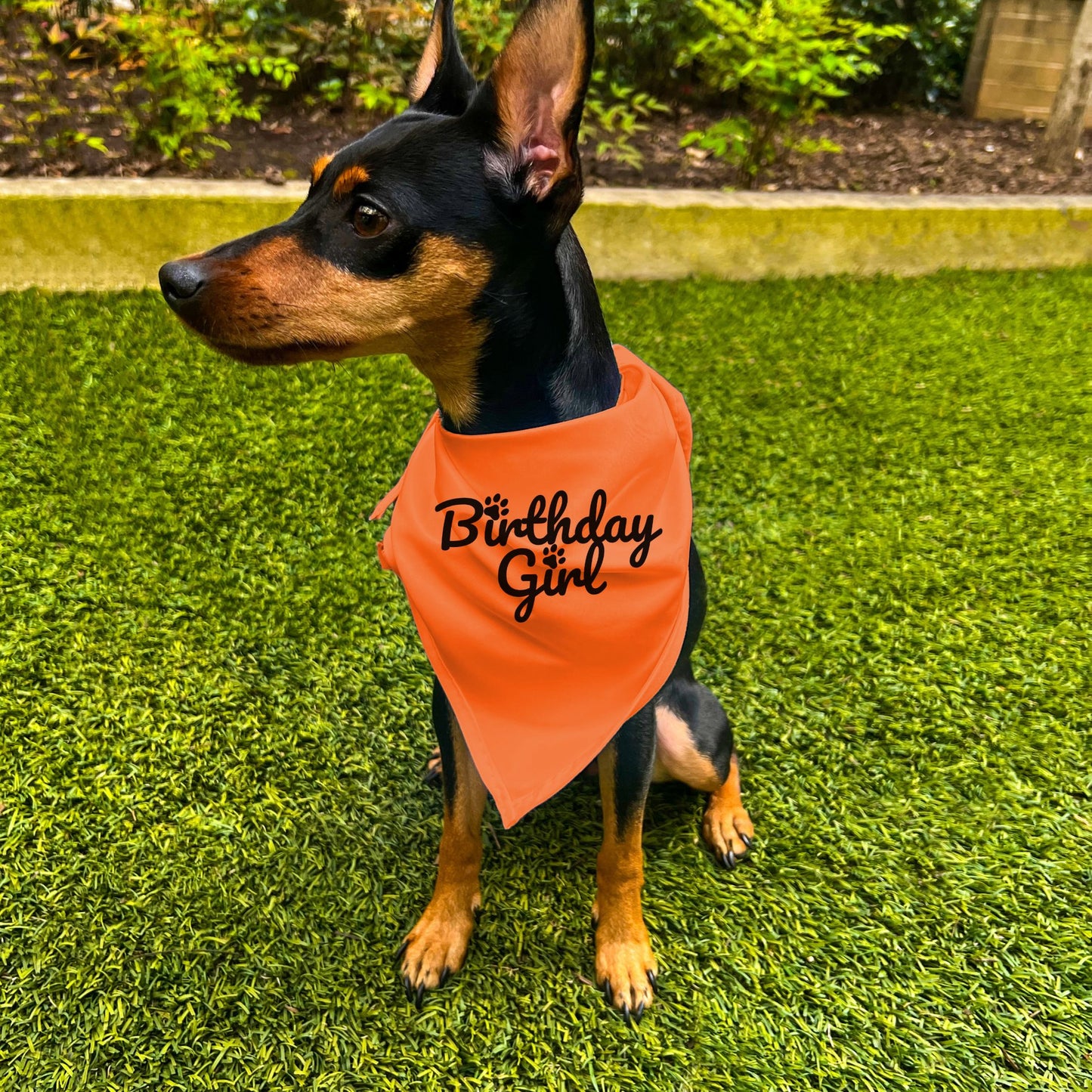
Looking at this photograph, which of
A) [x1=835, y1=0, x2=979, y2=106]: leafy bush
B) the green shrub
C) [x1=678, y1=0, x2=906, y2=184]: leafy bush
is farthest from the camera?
[x1=835, y1=0, x2=979, y2=106]: leafy bush

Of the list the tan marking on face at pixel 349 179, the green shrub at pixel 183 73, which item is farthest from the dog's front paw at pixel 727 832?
the green shrub at pixel 183 73

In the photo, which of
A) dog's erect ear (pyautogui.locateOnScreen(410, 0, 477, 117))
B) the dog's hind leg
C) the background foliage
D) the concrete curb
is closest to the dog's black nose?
dog's erect ear (pyautogui.locateOnScreen(410, 0, 477, 117))

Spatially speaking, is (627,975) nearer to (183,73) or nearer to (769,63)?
(769,63)

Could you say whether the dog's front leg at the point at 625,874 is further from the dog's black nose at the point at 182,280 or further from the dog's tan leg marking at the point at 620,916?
the dog's black nose at the point at 182,280

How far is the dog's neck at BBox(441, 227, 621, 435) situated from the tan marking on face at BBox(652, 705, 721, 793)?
784 mm

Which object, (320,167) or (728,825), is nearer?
(320,167)

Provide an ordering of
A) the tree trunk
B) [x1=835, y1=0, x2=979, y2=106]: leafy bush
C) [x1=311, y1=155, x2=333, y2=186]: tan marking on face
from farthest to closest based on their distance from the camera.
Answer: [x1=835, y1=0, x2=979, y2=106]: leafy bush, the tree trunk, [x1=311, y1=155, x2=333, y2=186]: tan marking on face

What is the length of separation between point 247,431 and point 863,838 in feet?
8.70

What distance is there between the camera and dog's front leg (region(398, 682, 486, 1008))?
72.7 inches

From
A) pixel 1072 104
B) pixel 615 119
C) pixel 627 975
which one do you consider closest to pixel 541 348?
pixel 627 975

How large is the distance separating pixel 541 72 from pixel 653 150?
469 cm

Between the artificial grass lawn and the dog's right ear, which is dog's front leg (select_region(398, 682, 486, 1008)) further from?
the dog's right ear

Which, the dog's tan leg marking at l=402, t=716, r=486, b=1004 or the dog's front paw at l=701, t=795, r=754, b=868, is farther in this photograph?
the dog's front paw at l=701, t=795, r=754, b=868

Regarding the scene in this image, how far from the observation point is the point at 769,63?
4.54 m
